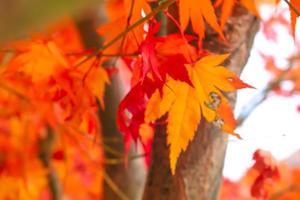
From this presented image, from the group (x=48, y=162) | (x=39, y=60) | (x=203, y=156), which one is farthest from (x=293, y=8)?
(x=48, y=162)

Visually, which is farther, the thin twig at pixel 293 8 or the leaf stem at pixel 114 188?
the leaf stem at pixel 114 188

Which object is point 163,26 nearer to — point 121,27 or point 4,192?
point 121,27

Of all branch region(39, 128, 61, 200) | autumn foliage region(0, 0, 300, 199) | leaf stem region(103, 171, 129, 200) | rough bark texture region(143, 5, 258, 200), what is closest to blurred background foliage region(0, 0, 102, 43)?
autumn foliage region(0, 0, 300, 199)

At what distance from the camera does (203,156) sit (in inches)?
29.3

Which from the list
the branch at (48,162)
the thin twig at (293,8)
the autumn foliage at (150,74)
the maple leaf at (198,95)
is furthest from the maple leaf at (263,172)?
the branch at (48,162)

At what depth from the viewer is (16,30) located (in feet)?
0.49

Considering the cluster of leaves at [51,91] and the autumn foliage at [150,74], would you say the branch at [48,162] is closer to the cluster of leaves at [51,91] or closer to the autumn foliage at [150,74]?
the cluster of leaves at [51,91]

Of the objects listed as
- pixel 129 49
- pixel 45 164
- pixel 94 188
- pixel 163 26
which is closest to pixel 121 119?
pixel 129 49

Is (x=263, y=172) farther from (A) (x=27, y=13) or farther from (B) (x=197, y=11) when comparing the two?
(A) (x=27, y=13)

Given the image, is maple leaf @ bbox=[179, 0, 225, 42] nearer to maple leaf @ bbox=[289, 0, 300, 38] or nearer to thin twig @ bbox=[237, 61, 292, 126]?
maple leaf @ bbox=[289, 0, 300, 38]

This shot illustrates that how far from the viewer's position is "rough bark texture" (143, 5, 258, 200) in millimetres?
737

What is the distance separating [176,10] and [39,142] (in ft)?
2.70

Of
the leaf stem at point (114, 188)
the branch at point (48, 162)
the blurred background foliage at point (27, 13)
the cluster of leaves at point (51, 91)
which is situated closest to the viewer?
the blurred background foliage at point (27, 13)

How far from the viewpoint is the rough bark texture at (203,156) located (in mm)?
737
